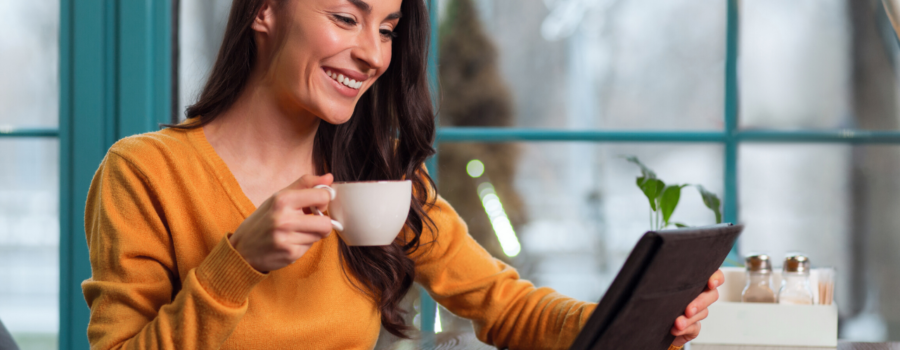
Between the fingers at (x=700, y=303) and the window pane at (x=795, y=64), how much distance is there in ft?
2.87

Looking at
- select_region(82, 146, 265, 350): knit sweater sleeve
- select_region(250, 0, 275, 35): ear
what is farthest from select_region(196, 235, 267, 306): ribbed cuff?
select_region(250, 0, 275, 35): ear

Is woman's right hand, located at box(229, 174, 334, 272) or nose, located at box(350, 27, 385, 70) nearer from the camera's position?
woman's right hand, located at box(229, 174, 334, 272)

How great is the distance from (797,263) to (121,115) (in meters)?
1.49

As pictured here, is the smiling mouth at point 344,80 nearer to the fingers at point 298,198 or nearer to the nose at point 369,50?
Answer: the nose at point 369,50

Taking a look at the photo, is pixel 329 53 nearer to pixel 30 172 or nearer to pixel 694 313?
pixel 694 313

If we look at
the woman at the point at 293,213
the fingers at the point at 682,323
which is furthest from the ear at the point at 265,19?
the fingers at the point at 682,323

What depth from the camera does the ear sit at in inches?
41.2

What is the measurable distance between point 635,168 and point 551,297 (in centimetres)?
→ 68

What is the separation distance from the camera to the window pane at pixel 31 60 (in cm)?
178

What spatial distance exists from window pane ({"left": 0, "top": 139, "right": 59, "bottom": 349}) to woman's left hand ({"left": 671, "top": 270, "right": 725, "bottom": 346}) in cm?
154

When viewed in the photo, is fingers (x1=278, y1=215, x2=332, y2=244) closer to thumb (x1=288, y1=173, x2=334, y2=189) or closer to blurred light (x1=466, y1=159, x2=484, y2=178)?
thumb (x1=288, y1=173, x2=334, y2=189)

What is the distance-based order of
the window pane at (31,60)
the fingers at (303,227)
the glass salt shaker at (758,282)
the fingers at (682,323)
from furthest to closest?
1. the window pane at (31,60)
2. the glass salt shaker at (758,282)
3. the fingers at (682,323)
4. the fingers at (303,227)

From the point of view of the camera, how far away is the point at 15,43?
1.79 m

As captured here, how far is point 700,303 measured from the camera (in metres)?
0.97
